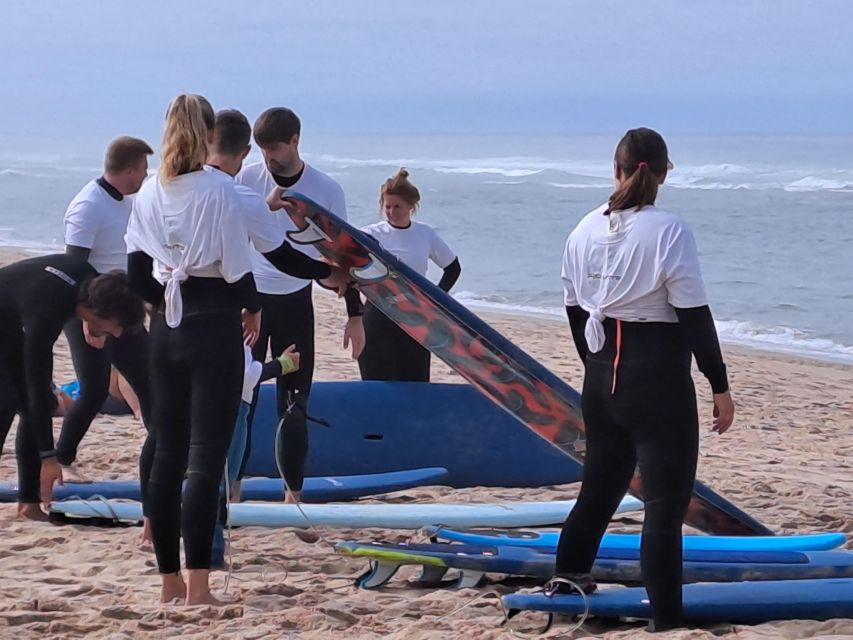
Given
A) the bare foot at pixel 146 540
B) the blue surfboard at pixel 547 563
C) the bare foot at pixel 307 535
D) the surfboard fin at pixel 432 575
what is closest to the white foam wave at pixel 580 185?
the bare foot at pixel 307 535

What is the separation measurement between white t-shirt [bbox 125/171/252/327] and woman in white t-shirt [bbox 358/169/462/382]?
2223 millimetres

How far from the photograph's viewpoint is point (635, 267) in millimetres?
3244

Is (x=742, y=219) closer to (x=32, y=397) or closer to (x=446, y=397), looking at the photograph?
(x=446, y=397)

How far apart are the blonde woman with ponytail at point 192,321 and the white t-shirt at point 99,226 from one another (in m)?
1.32

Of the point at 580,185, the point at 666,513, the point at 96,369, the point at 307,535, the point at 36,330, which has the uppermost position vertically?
the point at 580,185

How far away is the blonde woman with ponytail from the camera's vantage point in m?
3.59

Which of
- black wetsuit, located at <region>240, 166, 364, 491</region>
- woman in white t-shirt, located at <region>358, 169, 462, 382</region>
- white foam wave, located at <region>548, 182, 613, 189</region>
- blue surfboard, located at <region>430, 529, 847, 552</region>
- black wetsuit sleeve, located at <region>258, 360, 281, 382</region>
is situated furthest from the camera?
white foam wave, located at <region>548, 182, 613, 189</region>

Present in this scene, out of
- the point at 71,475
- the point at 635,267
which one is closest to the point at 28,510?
the point at 71,475

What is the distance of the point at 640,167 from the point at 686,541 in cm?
156

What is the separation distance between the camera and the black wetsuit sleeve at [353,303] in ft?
16.3

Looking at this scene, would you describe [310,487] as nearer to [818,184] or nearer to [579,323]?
[579,323]

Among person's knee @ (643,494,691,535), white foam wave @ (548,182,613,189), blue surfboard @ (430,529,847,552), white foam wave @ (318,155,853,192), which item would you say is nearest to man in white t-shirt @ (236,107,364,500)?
blue surfboard @ (430,529,847,552)

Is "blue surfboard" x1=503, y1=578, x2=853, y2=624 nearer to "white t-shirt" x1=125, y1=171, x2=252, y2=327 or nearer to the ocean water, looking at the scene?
"white t-shirt" x1=125, y1=171, x2=252, y2=327

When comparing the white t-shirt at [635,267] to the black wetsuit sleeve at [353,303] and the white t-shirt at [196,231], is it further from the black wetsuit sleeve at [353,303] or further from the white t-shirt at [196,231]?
the black wetsuit sleeve at [353,303]
